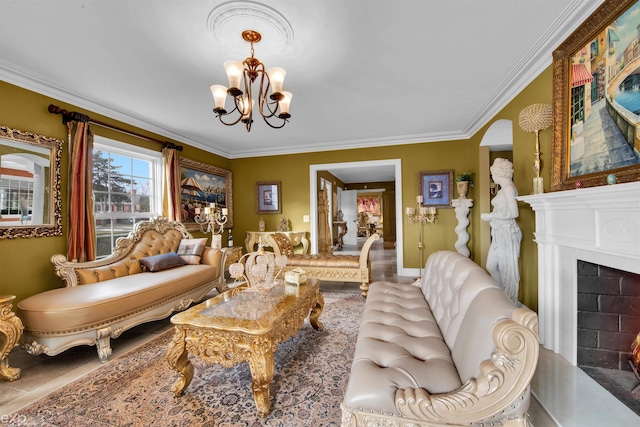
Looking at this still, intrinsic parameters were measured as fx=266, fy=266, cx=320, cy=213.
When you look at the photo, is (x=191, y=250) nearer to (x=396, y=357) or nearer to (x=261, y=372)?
(x=261, y=372)

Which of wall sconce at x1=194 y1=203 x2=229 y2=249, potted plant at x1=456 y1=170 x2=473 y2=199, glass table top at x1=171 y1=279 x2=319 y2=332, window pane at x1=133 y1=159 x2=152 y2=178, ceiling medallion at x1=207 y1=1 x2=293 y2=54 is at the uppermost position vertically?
ceiling medallion at x1=207 y1=1 x2=293 y2=54

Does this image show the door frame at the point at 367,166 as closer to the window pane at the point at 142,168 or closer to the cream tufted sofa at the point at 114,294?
the cream tufted sofa at the point at 114,294

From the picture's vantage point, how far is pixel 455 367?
130cm

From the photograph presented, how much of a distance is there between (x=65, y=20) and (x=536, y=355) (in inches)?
134

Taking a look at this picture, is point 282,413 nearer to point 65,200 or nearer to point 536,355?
point 536,355

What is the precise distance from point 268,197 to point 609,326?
207 inches

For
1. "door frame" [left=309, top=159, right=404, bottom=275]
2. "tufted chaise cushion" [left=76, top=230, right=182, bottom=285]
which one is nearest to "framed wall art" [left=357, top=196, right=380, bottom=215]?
"door frame" [left=309, top=159, right=404, bottom=275]

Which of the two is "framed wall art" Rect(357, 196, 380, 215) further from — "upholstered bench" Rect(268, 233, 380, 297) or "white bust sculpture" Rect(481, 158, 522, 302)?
"white bust sculpture" Rect(481, 158, 522, 302)

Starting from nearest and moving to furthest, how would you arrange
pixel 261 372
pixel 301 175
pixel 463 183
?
1. pixel 261 372
2. pixel 463 183
3. pixel 301 175

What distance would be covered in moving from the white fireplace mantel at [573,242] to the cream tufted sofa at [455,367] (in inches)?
33.3

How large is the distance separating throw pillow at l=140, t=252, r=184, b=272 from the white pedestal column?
450cm

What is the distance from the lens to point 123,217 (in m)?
3.86

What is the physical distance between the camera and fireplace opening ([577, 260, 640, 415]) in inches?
70.4

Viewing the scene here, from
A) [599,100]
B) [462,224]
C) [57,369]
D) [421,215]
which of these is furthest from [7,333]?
[462,224]
